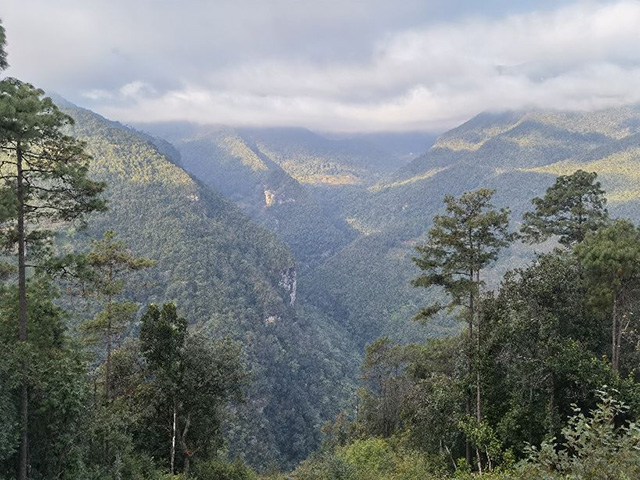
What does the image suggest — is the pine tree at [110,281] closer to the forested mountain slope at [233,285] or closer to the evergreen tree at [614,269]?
the evergreen tree at [614,269]

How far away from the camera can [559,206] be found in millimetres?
25234

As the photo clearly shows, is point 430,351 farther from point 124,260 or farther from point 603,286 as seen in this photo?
point 124,260

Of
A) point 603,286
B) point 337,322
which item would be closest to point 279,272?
point 337,322

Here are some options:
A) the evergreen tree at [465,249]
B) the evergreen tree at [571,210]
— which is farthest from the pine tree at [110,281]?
the evergreen tree at [571,210]

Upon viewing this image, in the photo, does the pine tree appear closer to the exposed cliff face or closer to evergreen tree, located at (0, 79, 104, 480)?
evergreen tree, located at (0, 79, 104, 480)

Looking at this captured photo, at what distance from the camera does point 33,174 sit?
12.2 metres

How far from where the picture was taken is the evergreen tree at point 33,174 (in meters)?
10.9

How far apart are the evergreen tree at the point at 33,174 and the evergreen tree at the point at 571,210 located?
2284 cm

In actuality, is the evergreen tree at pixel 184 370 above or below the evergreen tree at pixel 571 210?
below

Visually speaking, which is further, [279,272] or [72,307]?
[279,272]

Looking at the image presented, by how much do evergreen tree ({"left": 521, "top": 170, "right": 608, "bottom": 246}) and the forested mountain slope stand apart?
40878 millimetres

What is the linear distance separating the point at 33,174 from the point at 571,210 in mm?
24623

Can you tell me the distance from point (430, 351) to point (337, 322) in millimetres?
108290

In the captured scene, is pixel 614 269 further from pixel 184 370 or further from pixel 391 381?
pixel 391 381
